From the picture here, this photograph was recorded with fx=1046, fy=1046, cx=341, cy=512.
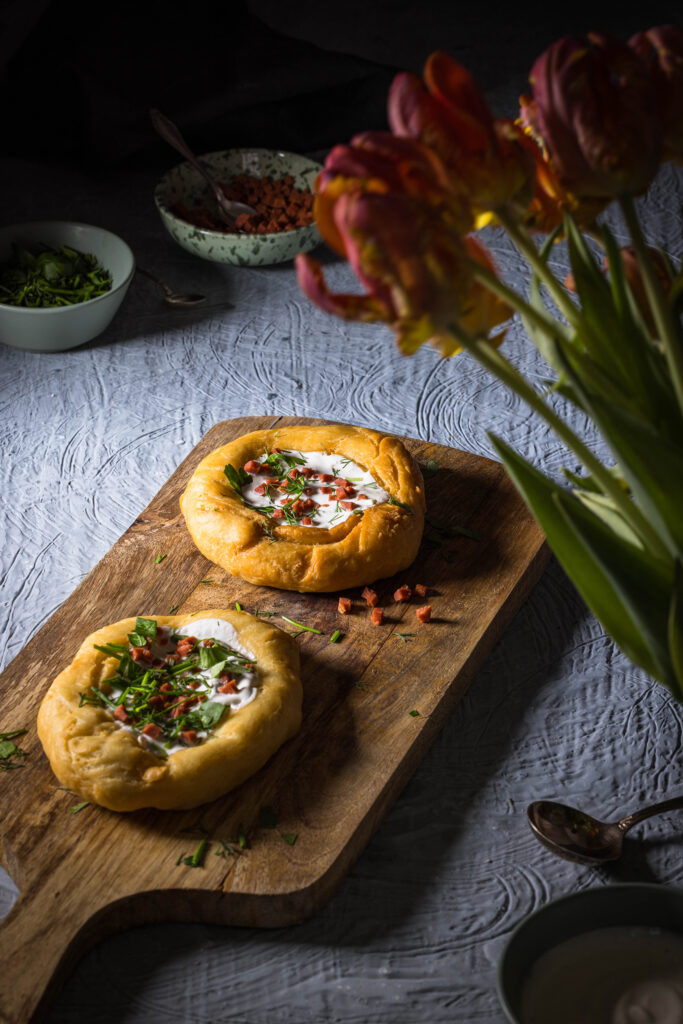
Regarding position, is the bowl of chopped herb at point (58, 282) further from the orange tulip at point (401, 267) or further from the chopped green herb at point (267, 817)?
the orange tulip at point (401, 267)

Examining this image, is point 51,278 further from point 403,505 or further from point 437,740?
point 437,740

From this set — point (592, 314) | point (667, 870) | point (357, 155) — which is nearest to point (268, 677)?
Result: point (667, 870)

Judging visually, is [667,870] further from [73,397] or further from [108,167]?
[108,167]

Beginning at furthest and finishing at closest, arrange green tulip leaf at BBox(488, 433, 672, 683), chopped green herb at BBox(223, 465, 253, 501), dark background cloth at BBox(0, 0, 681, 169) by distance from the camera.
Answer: dark background cloth at BBox(0, 0, 681, 169) < chopped green herb at BBox(223, 465, 253, 501) < green tulip leaf at BBox(488, 433, 672, 683)

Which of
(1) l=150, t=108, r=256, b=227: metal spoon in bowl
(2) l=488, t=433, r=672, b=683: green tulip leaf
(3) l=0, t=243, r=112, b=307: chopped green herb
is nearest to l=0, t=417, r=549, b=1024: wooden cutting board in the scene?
(2) l=488, t=433, r=672, b=683: green tulip leaf

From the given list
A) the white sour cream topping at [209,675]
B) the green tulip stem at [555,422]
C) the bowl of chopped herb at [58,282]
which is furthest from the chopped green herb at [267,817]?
the bowl of chopped herb at [58,282]

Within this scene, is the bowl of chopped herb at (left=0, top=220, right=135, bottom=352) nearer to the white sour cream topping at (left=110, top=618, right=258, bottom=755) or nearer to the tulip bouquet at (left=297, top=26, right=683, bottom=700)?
the white sour cream topping at (left=110, top=618, right=258, bottom=755)

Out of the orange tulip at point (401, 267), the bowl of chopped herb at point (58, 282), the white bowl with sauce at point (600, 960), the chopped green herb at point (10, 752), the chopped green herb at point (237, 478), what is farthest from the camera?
the bowl of chopped herb at point (58, 282)
